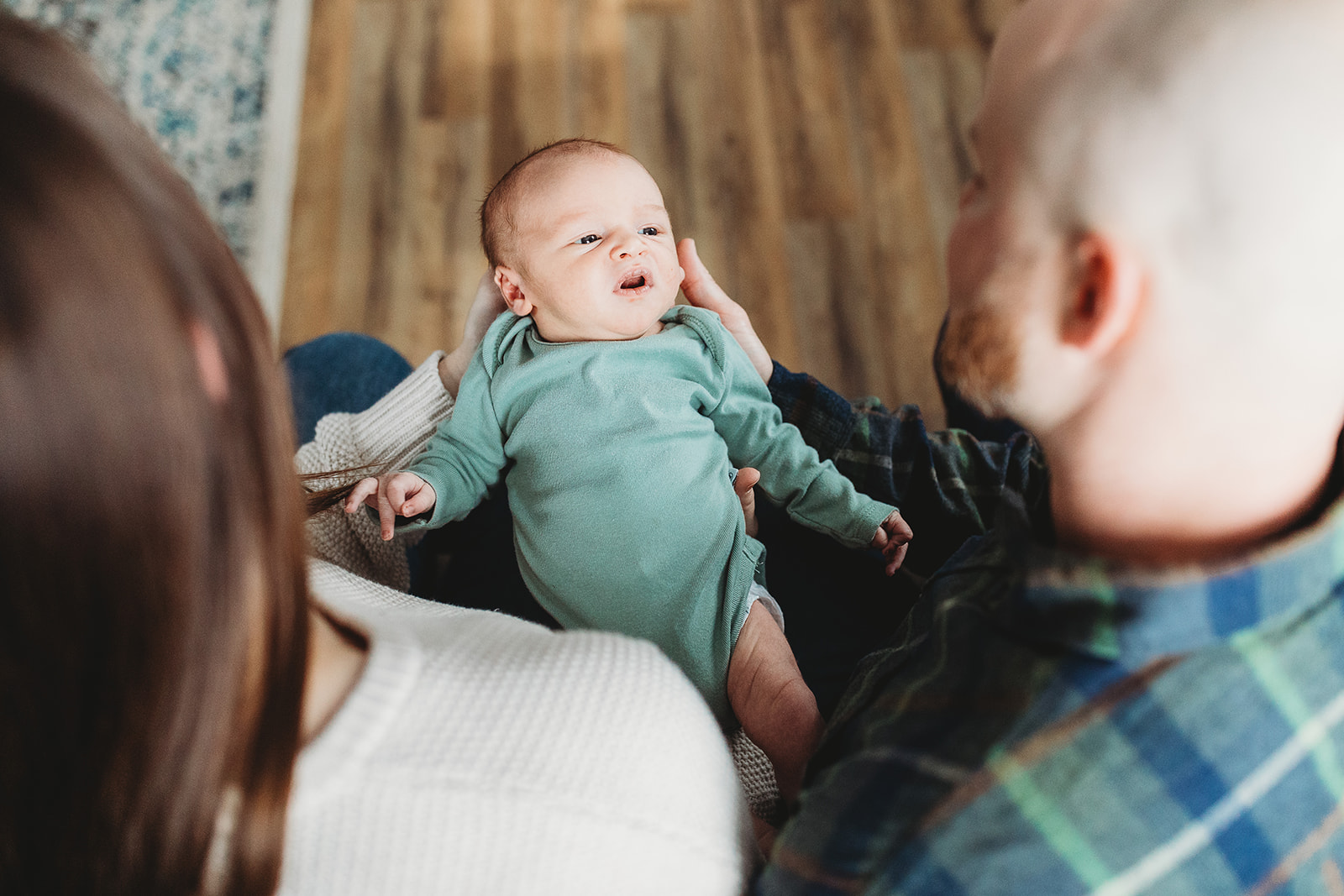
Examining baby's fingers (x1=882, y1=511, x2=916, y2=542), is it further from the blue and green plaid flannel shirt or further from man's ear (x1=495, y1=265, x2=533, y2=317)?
man's ear (x1=495, y1=265, x2=533, y2=317)

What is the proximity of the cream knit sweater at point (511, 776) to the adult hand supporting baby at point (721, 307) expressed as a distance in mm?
633

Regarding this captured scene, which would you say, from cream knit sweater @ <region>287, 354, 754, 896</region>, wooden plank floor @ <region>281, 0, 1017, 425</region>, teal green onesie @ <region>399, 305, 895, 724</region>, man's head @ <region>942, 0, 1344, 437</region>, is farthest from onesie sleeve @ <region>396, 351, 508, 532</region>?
wooden plank floor @ <region>281, 0, 1017, 425</region>

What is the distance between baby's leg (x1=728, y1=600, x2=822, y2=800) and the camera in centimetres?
82

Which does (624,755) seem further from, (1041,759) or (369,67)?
(369,67)

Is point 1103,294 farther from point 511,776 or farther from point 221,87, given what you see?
point 221,87

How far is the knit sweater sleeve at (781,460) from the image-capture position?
97cm

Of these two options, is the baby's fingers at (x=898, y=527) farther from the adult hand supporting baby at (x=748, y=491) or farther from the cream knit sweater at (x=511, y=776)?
the cream knit sweater at (x=511, y=776)

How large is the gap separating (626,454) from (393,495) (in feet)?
0.81

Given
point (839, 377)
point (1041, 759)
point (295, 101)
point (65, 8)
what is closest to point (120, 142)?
point (1041, 759)

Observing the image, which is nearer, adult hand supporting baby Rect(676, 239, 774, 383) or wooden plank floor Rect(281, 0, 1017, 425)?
adult hand supporting baby Rect(676, 239, 774, 383)

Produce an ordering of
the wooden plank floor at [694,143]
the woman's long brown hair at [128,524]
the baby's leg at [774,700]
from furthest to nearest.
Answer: the wooden plank floor at [694,143] → the baby's leg at [774,700] → the woman's long brown hair at [128,524]

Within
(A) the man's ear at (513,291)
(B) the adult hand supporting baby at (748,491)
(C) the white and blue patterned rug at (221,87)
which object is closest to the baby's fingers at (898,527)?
(B) the adult hand supporting baby at (748,491)

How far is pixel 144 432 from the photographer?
395 millimetres

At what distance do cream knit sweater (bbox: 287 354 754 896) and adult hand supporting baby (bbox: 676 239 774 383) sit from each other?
63cm
